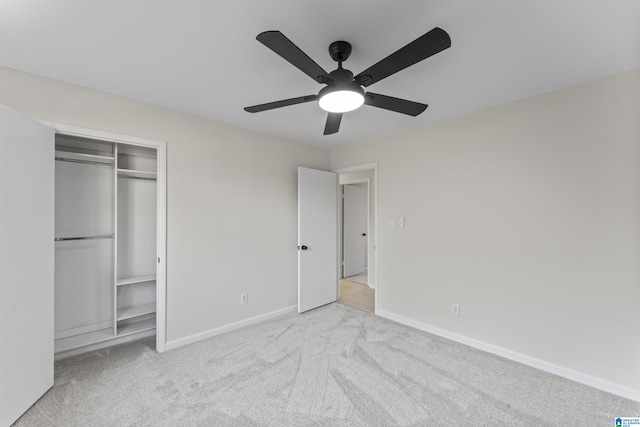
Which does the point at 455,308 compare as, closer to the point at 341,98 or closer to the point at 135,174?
the point at 341,98

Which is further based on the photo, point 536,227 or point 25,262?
point 536,227

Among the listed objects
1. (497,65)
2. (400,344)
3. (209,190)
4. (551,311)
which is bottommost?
(400,344)

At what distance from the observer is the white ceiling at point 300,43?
133cm

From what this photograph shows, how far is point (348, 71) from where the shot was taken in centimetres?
145

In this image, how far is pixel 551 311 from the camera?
7.16 ft

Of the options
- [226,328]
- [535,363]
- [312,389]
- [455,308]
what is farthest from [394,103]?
[226,328]

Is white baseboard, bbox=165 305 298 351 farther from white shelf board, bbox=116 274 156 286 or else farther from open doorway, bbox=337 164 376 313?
open doorway, bbox=337 164 376 313

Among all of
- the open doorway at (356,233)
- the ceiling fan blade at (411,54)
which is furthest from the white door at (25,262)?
the open doorway at (356,233)

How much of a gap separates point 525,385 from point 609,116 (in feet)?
7.09

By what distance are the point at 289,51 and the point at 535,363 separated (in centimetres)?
307

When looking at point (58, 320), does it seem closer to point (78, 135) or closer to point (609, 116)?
point (78, 135)

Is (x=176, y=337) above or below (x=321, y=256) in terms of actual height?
below

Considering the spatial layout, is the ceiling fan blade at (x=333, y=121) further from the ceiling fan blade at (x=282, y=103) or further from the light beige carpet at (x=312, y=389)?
the light beige carpet at (x=312, y=389)

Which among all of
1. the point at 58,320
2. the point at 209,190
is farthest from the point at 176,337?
the point at 209,190
